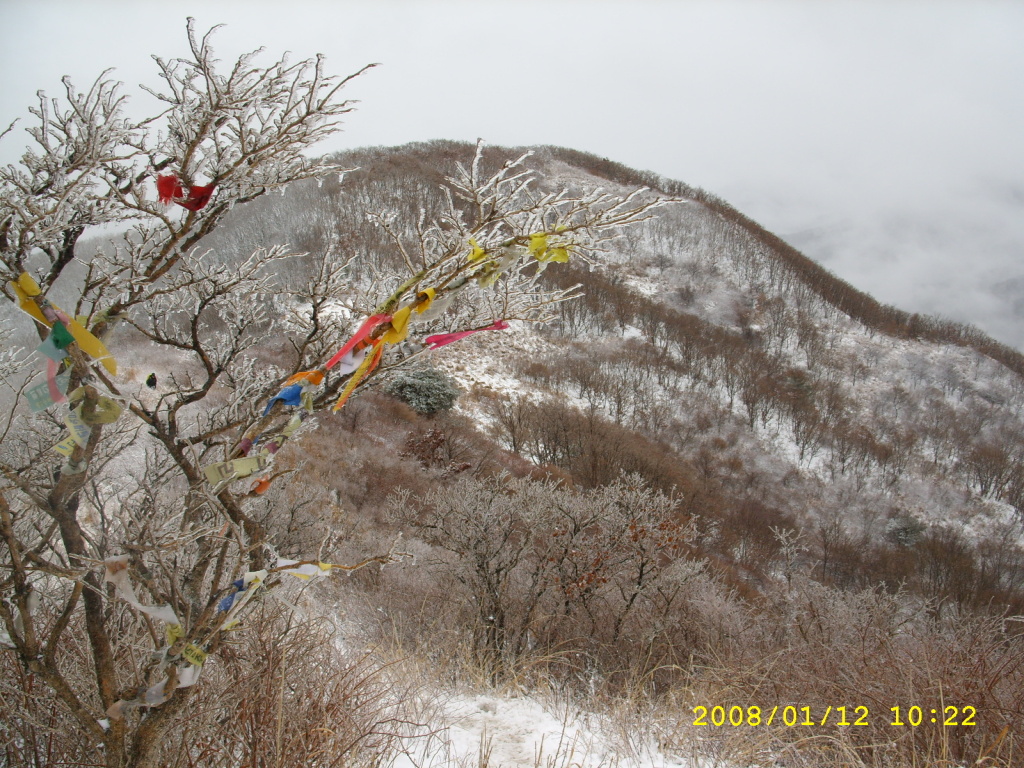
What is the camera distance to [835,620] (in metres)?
7.29

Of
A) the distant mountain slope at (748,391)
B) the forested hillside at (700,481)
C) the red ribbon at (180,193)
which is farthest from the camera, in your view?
the distant mountain slope at (748,391)

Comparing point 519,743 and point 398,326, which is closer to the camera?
point 398,326

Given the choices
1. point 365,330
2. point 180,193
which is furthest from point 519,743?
point 180,193

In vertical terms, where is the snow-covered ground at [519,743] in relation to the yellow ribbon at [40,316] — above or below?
below

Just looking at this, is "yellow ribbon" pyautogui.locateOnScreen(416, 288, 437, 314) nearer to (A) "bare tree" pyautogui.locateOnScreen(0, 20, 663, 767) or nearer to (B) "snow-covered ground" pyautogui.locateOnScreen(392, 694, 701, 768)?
(A) "bare tree" pyautogui.locateOnScreen(0, 20, 663, 767)

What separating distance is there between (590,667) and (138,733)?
725cm

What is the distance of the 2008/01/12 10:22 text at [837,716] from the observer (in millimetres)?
2560

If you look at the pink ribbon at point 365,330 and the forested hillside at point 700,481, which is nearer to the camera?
the pink ribbon at point 365,330

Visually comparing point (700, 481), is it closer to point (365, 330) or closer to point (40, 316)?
point (365, 330)

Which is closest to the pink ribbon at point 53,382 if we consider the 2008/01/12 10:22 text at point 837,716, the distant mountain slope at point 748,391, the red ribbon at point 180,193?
the red ribbon at point 180,193

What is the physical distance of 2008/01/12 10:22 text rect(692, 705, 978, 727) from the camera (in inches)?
101

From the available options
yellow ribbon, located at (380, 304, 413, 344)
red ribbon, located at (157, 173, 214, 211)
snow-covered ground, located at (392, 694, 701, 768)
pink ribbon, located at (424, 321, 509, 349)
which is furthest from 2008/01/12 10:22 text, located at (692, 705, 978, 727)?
red ribbon, located at (157, 173, 214, 211)

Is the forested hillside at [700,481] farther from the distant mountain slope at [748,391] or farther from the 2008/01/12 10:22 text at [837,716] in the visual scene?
the distant mountain slope at [748,391]

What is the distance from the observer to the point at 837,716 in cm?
298
